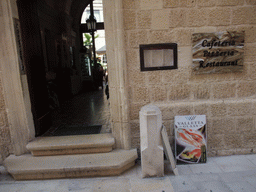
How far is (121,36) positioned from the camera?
2844 mm

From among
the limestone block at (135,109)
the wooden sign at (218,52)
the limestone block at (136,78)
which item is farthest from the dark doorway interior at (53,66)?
the wooden sign at (218,52)

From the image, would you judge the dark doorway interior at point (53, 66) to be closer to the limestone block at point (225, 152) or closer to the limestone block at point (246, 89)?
the limestone block at point (225, 152)

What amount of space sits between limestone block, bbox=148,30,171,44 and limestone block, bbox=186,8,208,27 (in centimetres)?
39

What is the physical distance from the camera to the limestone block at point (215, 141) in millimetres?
3170

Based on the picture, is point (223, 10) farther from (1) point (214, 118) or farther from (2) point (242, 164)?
(2) point (242, 164)

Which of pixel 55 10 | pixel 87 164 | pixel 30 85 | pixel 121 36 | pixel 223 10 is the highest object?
pixel 55 10

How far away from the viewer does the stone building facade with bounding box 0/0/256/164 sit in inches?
114

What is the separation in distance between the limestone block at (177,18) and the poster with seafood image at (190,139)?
152cm

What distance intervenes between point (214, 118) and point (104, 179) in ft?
6.85

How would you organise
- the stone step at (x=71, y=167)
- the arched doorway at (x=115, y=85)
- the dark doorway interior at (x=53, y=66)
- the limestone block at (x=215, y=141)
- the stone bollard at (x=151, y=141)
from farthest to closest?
1. the dark doorway interior at (x=53, y=66)
2. the limestone block at (x=215, y=141)
3. the arched doorway at (x=115, y=85)
4. the stone step at (x=71, y=167)
5. the stone bollard at (x=151, y=141)

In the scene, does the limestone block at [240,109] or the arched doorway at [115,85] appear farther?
the limestone block at [240,109]

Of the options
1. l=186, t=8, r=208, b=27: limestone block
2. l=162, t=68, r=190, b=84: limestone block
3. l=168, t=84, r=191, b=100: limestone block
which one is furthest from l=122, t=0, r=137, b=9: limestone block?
l=168, t=84, r=191, b=100: limestone block

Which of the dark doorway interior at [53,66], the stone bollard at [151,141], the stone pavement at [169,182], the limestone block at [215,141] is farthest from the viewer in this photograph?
the dark doorway interior at [53,66]

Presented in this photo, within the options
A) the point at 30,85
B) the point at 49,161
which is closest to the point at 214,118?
the point at 49,161
